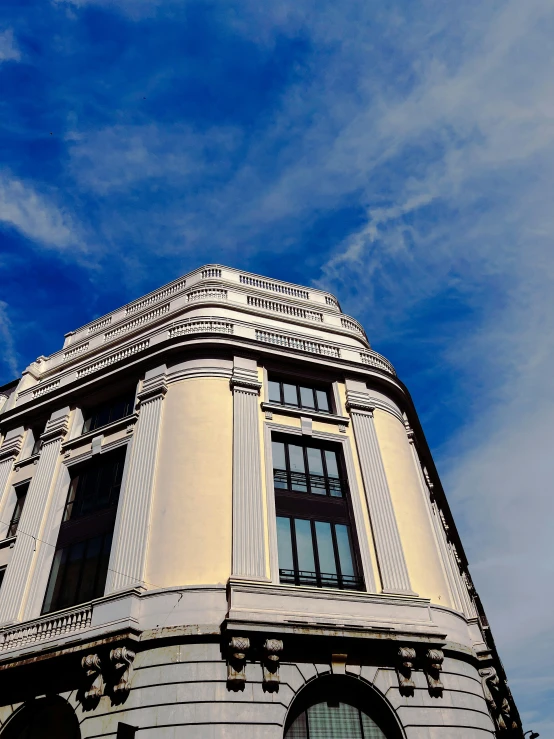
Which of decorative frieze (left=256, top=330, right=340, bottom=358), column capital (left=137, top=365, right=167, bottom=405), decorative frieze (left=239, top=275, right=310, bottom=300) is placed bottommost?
column capital (left=137, top=365, right=167, bottom=405)

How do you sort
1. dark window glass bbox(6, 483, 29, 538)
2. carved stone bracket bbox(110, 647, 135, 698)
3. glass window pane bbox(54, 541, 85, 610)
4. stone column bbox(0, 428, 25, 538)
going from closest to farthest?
carved stone bracket bbox(110, 647, 135, 698)
glass window pane bbox(54, 541, 85, 610)
dark window glass bbox(6, 483, 29, 538)
stone column bbox(0, 428, 25, 538)

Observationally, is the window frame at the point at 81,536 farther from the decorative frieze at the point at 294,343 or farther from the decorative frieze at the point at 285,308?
the decorative frieze at the point at 285,308

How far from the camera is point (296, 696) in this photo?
51.7 feet

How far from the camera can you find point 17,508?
78.8ft

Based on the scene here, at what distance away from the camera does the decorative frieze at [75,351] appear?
30312 mm

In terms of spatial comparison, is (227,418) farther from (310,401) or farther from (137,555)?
(137,555)

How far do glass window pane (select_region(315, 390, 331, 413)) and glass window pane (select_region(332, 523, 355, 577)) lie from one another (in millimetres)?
5433

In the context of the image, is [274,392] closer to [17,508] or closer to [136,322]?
[136,322]

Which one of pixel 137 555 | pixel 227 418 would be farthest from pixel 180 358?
pixel 137 555

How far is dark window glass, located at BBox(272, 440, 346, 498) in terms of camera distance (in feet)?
69.1

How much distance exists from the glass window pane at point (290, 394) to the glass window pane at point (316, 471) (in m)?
2.34

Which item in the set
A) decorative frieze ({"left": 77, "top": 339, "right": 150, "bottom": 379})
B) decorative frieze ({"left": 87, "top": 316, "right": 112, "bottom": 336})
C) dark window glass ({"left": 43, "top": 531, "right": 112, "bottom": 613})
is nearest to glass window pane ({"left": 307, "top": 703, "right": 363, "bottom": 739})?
dark window glass ({"left": 43, "top": 531, "right": 112, "bottom": 613})

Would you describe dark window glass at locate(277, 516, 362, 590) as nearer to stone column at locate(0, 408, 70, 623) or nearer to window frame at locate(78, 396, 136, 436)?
window frame at locate(78, 396, 136, 436)

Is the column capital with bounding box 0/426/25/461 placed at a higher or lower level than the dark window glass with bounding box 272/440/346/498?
higher
